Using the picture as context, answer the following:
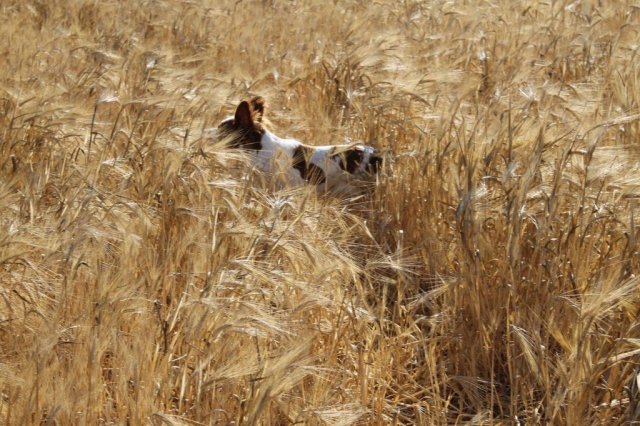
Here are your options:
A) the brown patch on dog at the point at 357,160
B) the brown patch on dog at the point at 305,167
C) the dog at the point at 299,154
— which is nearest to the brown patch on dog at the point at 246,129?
the dog at the point at 299,154

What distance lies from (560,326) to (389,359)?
491 mm

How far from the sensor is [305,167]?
11.7 ft

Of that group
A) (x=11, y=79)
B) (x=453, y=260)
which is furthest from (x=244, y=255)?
(x=11, y=79)

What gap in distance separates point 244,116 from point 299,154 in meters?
0.28

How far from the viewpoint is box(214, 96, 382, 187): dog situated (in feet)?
A: 11.5

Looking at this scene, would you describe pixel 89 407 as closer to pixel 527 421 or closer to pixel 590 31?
pixel 527 421

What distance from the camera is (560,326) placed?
2.42 m

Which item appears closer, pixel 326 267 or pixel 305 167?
pixel 326 267

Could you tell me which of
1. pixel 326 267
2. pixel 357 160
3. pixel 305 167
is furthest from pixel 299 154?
pixel 326 267

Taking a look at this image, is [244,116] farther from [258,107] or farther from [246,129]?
[258,107]

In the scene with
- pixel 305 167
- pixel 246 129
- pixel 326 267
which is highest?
pixel 326 267

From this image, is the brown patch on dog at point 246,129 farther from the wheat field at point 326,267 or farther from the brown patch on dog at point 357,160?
the brown patch on dog at point 357,160

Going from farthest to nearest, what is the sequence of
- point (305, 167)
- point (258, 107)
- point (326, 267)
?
point (258, 107)
point (305, 167)
point (326, 267)

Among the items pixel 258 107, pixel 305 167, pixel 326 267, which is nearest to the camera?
pixel 326 267
